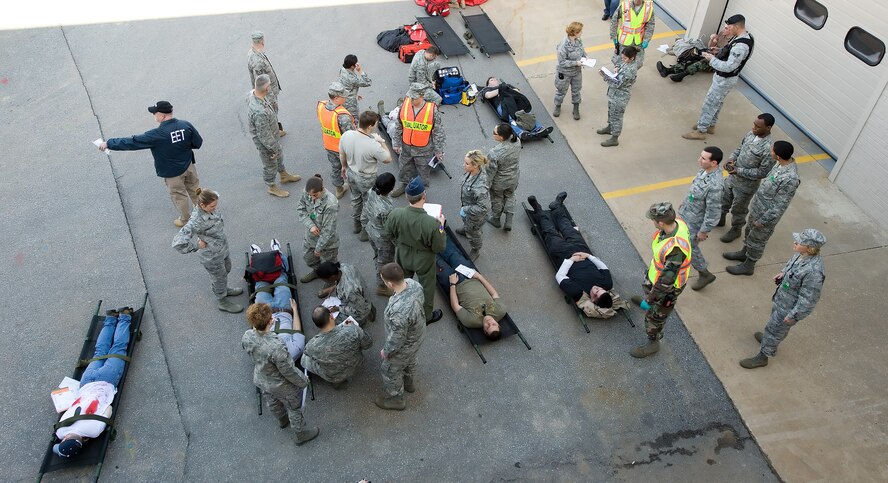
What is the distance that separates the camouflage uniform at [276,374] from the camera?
17.4 feet

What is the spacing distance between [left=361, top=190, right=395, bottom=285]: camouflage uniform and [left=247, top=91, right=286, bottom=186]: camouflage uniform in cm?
212

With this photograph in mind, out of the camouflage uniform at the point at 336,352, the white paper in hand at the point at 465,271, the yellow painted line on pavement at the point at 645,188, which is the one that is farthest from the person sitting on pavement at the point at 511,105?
the camouflage uniform at the point at 336,352

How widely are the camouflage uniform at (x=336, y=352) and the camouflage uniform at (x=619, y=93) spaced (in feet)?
18.5

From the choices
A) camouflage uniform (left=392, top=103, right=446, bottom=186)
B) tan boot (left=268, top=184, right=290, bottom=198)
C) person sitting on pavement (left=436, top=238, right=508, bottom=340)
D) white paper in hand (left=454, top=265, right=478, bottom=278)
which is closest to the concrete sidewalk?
person sitting on pavement (left=436, top=238, right=508, bottom=340)

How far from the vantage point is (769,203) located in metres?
7.21

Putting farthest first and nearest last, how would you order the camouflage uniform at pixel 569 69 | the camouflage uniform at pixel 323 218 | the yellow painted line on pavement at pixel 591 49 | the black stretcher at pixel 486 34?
the black stretcher at pixel 486 34, the yellow painted line on pavement at pixel 591 49, the camouflage uniform at pixel 569 69, the camouflage uniform at pixel 323 218

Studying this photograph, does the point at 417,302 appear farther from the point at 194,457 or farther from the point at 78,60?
the point at 78,60

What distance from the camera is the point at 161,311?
7348 mm

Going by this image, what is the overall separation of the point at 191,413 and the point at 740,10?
11186 mm

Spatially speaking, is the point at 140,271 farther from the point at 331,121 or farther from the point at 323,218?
the point at 331,121

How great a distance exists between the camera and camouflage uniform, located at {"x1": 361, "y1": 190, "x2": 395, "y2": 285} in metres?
6.87

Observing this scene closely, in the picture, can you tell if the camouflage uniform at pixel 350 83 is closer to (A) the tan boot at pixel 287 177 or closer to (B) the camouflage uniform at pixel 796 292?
(A) the tan boot at pixel 287 177

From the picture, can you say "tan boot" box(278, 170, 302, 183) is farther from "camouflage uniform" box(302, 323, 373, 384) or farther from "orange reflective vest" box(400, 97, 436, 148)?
"camouflage uniform" box(302, 323, 373, 384)

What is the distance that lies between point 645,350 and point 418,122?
3.97m
